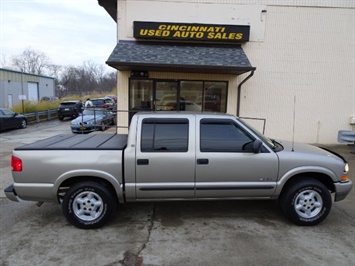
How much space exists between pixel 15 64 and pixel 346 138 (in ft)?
304

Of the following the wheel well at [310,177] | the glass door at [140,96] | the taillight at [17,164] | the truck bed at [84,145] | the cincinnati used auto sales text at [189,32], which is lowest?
the wheel well at [310,177]

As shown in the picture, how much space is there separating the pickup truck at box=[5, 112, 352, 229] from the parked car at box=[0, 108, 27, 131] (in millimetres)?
14631

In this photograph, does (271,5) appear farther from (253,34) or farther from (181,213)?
(181,213)

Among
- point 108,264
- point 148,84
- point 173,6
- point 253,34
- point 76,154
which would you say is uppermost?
point 173,6

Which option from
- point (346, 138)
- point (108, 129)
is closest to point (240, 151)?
point (346, 138)

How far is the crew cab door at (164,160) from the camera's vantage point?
4.05 m

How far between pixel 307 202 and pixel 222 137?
1.64 m

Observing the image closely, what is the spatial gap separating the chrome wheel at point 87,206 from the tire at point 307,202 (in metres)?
2.81

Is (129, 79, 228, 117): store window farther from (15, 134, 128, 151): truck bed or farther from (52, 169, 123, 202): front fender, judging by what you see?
(52, 169, 123, 202): front fender

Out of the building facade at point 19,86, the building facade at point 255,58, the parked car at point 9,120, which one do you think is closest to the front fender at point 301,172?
the building facade at point 255,58

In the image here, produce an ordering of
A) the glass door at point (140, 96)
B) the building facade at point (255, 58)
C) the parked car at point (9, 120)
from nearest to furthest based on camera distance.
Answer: the building facade at point (255, 58) < the glass door at point (140, 96) < the parked car at point (9, 120)

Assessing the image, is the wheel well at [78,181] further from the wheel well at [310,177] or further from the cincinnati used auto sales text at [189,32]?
the cincinnati used auto sales text at [189,32]

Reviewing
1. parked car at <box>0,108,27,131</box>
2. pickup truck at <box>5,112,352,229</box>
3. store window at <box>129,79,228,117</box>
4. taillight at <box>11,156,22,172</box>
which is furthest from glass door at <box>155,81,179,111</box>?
parked car at <box>0,108,27,131</box>

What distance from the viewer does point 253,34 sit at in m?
11.2
